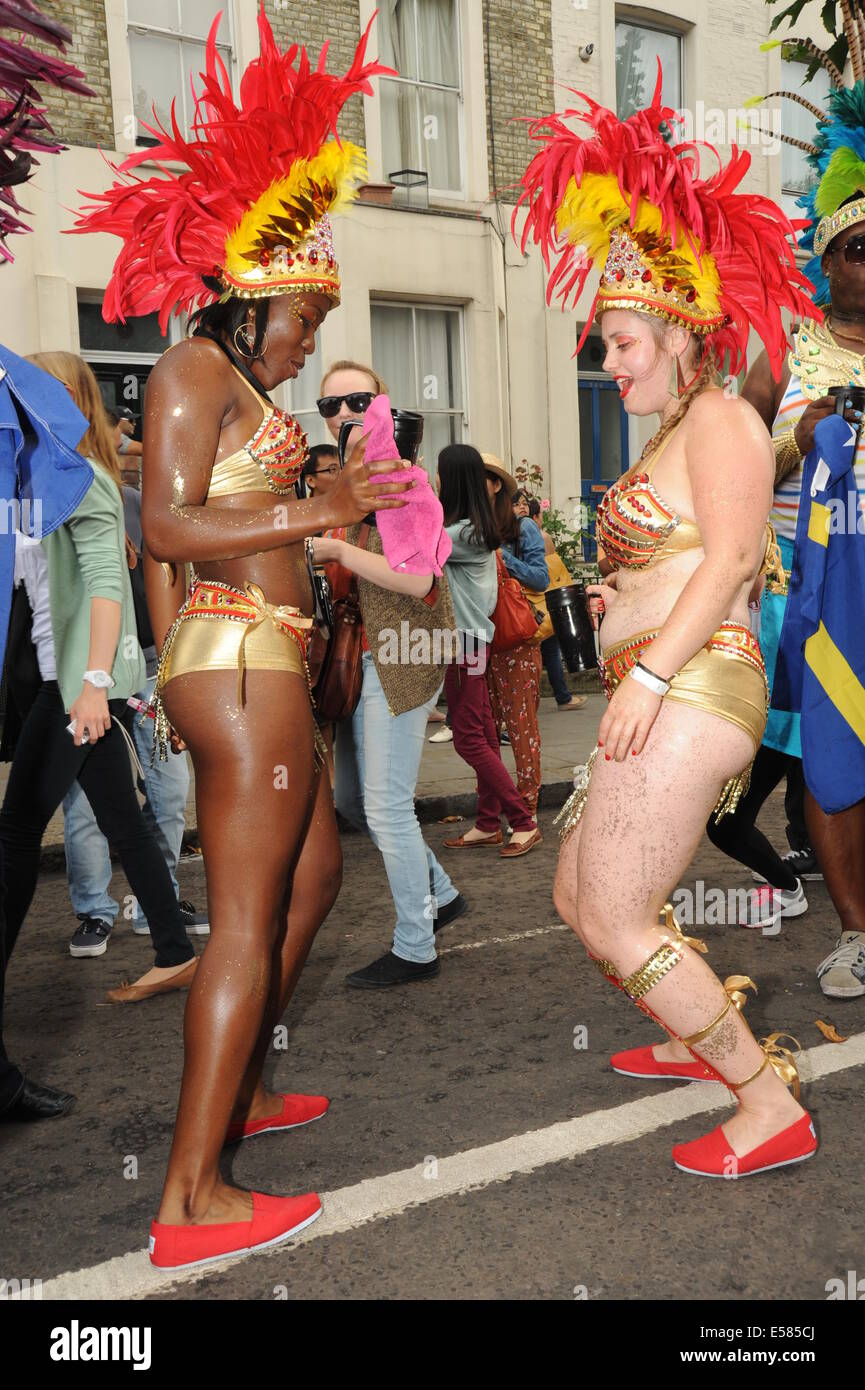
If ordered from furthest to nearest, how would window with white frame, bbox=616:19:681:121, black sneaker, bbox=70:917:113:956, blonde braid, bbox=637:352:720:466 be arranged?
window with white frame, bbox=616:19:681:121 → black sneaker, bbox=70:917:113:956 → blonde braid, bbox=637:352:720:466

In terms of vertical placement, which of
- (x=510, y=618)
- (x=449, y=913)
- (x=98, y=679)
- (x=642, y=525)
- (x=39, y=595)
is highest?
(x=642, y=525)

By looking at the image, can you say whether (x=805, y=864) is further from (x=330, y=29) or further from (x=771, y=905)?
(x=330, y=29)

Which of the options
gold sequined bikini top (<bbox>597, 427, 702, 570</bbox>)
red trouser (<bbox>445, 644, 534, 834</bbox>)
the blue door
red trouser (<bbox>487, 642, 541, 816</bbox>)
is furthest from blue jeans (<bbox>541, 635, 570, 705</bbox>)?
gold sequined bikini top (<bbox>597, 427, 702, 570</bbox>)

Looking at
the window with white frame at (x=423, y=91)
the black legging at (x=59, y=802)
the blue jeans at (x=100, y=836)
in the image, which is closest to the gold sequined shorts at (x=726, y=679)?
the black legging at (x=59, y=802)

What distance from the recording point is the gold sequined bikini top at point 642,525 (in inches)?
107

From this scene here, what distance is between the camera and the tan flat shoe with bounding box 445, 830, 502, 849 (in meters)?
6.56

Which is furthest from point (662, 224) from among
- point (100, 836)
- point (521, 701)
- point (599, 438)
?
point (599, 438)

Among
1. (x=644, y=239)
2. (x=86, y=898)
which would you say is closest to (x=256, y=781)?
(x=644, y=239)

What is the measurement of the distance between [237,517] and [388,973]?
7.43 ft

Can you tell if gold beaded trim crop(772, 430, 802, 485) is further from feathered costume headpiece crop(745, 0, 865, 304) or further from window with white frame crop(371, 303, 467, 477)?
window with white frame crop(371, 303, 467, 477)

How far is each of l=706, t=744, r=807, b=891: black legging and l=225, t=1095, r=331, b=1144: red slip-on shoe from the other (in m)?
1.81

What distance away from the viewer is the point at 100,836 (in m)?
4.96

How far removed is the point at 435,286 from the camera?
1327 centimetres

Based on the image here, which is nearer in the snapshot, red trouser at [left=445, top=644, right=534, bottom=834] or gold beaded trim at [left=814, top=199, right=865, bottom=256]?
gold beaded trim at [left=814, top=199, right=865, bottom=256]
